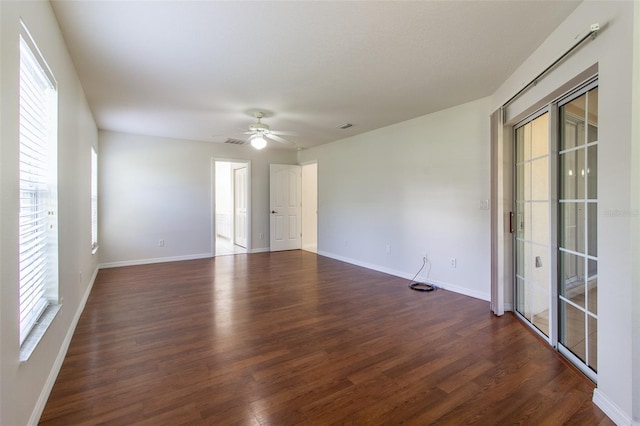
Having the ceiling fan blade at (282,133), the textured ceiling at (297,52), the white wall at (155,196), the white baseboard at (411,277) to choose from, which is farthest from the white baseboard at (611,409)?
the white wall at (155,196)

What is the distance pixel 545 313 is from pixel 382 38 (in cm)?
276

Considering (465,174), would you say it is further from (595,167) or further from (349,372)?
(349,372)

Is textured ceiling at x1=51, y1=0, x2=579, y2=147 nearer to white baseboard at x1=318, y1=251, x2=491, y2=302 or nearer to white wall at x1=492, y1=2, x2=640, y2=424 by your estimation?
white wall at x1=492, y1=2, x2=640, y2=424

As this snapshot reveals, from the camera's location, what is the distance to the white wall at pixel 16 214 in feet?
4.29

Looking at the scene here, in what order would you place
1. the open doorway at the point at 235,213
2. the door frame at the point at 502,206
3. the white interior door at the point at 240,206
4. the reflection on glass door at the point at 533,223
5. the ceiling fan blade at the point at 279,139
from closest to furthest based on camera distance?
1. the reflection on glass door at the point at 533,223
2. the door frame at the point at 502,206
3. the ceiling fan blade at the point at 279,139
4. the open doorway at the point at 235,213
5. the white interior door at the point at 240,206

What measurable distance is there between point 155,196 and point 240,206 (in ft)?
6.81

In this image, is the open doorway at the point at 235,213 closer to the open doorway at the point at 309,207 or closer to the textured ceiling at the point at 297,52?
the open doorway at the point at 309,207

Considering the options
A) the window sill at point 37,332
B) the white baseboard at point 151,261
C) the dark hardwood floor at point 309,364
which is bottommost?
the dark hardwood floor at point 309,364

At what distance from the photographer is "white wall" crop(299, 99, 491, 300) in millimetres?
3818

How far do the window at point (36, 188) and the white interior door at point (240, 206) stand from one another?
5.07m

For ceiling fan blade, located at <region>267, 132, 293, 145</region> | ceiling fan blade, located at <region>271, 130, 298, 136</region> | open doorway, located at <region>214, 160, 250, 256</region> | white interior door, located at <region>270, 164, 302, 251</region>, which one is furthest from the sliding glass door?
open doorway, located at <region>214, 160, 250, 256</region>

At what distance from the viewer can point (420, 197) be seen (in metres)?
4.52

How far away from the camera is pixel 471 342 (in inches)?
104

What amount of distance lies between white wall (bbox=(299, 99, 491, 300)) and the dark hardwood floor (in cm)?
63
